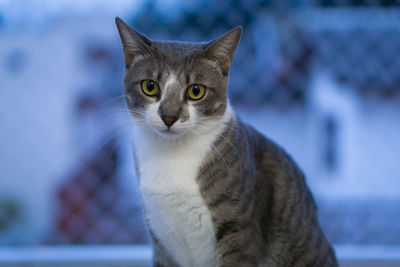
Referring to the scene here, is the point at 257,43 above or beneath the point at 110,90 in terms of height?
above

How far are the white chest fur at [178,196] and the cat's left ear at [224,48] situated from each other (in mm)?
166

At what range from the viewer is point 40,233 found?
1657 millimetres

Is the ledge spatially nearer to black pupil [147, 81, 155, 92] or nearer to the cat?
the cat

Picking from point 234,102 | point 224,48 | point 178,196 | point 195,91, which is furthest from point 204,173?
point 234,102

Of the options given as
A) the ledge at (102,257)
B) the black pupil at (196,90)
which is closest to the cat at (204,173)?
the black pupil at (196,90)

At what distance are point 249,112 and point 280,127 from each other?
15 centimetres

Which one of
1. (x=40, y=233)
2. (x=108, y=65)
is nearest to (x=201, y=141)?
(x=108, y=65)

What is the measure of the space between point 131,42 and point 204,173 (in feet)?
1.20

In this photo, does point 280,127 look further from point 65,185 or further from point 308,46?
point 65,185

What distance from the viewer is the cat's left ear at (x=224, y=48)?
949 millimetres

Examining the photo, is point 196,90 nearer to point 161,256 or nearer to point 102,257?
point 161,256

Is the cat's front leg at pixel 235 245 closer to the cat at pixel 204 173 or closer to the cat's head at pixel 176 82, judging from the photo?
the cat at pixel 204 173

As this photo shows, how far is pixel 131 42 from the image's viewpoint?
3.25ft

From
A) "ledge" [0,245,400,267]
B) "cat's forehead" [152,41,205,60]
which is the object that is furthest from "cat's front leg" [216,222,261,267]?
"ledge" [0,245,400,267]
